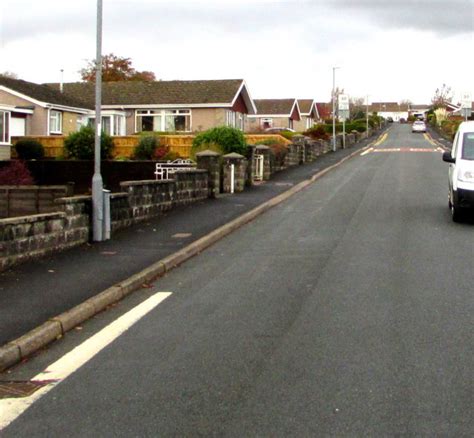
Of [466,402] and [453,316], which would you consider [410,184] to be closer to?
[453,316]

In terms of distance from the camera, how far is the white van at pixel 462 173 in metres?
14.9

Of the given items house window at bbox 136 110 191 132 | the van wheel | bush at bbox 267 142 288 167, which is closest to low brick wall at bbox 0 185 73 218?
Result: bush at bbox 267 142 288 167

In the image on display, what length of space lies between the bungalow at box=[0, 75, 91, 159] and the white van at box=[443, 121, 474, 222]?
93.6 feet

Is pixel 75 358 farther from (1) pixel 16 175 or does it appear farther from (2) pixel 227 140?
(1) pixel 16 175

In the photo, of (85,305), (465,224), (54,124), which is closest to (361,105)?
(54,124)

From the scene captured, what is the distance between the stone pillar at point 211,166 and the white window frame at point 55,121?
24668mm

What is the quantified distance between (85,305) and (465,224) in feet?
32.2

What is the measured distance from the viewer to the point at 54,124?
44.8 meters

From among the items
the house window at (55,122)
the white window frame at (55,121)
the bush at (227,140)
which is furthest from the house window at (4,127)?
the bush at (227,140)

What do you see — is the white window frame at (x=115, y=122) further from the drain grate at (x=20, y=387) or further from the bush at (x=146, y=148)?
the drain grate at (x=20, y=387)

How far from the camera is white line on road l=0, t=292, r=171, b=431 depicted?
5.20m

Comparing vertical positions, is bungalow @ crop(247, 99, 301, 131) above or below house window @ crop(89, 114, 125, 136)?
above

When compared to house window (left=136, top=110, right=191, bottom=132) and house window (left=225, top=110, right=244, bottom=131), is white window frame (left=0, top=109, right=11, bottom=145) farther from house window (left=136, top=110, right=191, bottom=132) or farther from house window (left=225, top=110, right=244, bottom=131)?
house window (left=225, top=110, right=244, bottom=131)

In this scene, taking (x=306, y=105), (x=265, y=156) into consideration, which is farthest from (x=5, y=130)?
(x=306, y=105)
